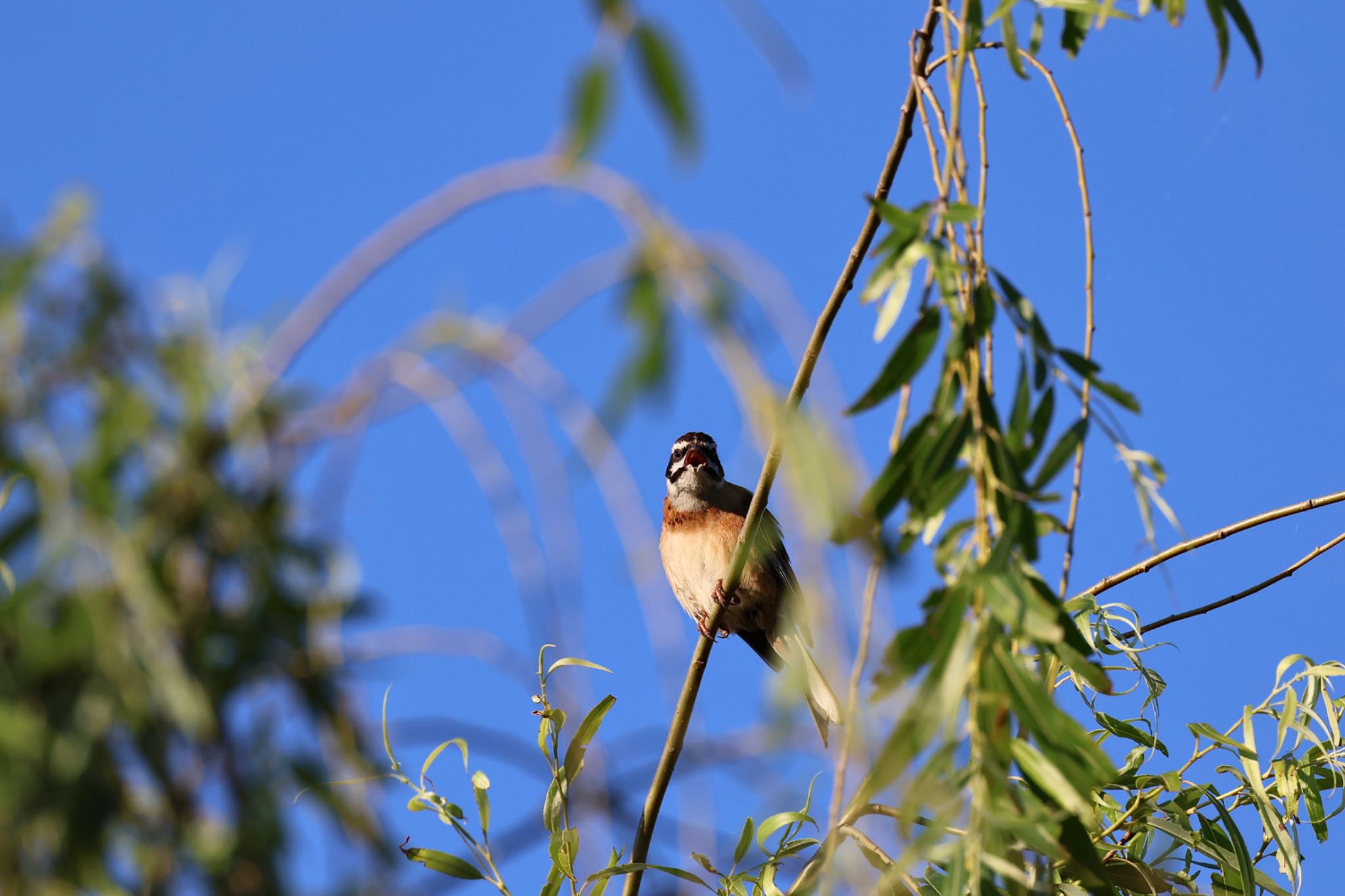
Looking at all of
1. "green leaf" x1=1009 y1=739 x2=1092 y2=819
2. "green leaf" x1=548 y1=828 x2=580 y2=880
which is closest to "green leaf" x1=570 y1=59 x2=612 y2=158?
"green leaf" x1=1009 y1=739 x2=1092 y2=819

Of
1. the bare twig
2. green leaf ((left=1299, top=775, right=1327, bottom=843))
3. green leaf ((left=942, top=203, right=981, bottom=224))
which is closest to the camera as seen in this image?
green leaf ((left=942, top=203, right=981, bottom=224))

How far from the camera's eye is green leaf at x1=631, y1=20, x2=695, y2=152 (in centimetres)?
138

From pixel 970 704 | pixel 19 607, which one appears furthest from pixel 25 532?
pixel 970 704

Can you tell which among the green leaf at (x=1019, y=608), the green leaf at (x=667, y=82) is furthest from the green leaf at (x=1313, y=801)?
the green leaf at (x=667, y=82)

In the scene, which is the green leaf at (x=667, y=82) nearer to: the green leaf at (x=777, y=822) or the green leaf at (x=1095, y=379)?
the green leaf at (x=1095, y=379)

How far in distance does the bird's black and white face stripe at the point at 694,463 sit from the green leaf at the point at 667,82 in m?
5.48

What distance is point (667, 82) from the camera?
141cm

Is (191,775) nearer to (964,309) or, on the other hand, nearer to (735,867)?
(964,309)

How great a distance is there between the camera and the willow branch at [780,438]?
7.33ft

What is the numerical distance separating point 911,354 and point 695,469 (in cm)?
488

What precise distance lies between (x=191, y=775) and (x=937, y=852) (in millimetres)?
1004

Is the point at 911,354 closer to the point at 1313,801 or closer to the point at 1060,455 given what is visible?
the point at 1060,455

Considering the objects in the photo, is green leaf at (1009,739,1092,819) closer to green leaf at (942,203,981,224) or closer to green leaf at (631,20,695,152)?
green leaf at (942,203,981,224)

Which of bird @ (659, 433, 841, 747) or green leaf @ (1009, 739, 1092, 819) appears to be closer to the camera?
green leaf @ (1009, 739, 1092, 819)
